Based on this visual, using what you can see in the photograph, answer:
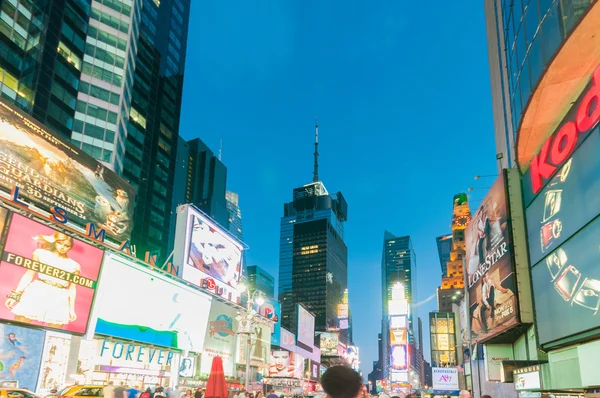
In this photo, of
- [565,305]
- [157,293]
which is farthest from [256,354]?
[565,305]

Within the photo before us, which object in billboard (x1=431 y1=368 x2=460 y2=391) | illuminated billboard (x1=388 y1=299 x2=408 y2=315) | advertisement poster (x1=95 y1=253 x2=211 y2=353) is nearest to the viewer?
advertisement poster (x1=95 y1=253 x2=211 y2=353)

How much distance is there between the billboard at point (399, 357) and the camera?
66500mm

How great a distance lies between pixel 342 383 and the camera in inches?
124

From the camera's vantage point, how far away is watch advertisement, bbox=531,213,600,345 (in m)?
16.0

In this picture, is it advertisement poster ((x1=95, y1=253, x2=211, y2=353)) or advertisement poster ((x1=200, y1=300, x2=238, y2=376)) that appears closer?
advertisement poster ((x1=95, y1=253, x2=211, y2=353))

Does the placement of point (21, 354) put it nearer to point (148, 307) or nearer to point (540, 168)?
point (148, 307)

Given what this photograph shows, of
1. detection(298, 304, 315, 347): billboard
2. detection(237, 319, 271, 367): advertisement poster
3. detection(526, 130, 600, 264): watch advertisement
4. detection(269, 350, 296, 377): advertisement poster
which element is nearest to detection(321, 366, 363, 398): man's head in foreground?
detection(526, 130, 600, 264): watch advertisement

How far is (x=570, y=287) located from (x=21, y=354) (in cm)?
2482

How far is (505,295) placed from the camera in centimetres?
2505

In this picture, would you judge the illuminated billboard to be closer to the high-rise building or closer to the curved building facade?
the curved building facade

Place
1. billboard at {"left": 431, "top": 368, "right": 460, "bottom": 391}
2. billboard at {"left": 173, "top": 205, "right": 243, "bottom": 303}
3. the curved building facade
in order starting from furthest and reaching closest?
billboard at {"left": 173, "top": 205, "right": 243, "bottom": 303} < billboard at {"left": 431, "top": 368, "right": 460, "bottom": 391} < the curved building facade

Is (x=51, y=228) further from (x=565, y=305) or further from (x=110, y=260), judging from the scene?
(x=565, y=305)

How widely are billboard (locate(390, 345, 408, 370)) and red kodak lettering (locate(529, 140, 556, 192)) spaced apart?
4889 cm

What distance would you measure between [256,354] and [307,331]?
1293 inches
